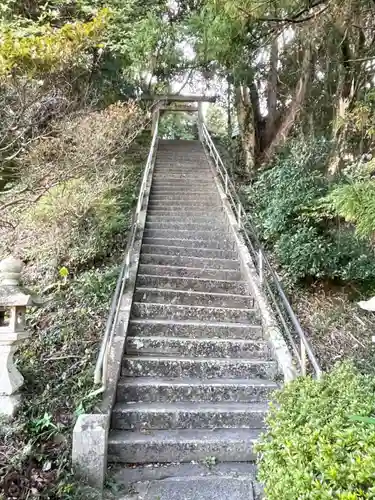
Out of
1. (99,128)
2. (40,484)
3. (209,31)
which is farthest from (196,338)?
(209,31)

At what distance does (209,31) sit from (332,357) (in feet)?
15.6

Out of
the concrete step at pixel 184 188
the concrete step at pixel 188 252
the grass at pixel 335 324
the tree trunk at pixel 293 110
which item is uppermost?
the tree trunk at pixel 293 110

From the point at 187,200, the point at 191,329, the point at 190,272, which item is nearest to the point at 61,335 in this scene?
the point at 191,329

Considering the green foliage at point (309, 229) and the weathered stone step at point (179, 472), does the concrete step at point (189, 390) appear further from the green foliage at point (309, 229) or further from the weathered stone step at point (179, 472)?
the green foliage at point (309, 229)

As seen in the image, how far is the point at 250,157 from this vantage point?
35.6ft

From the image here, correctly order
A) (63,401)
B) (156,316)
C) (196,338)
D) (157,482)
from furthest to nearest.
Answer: (156,316) → (196,338) → (63,401) → (157,482)

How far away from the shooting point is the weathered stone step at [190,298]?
16.9 ft

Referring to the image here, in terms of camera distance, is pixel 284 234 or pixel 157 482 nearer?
pixel 157 482

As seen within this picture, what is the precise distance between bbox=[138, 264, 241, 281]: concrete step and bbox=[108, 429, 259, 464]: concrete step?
264cm

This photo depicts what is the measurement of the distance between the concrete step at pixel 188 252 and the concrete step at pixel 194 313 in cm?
152

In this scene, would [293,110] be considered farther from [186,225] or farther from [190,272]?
[190,272]

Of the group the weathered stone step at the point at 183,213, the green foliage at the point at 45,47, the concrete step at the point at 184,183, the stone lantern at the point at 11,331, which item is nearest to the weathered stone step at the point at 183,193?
the concrete step at the point at 184,183

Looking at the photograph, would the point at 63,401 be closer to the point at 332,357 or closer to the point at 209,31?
the point at 332,357

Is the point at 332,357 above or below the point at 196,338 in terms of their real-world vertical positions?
below
